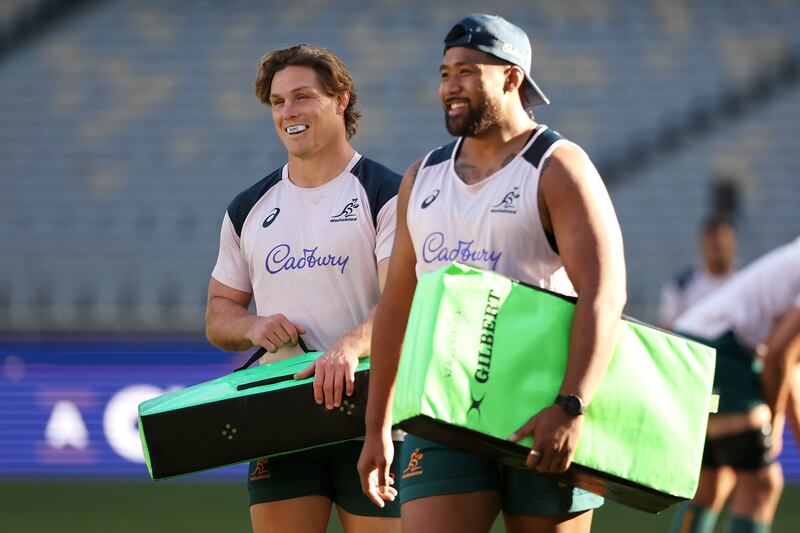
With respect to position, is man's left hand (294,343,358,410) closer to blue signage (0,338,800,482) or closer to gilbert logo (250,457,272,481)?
gilbert logo (250,457,272,481)

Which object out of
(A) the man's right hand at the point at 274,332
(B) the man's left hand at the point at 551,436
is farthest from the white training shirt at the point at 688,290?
(B) the man's left hand at the point at 551,436

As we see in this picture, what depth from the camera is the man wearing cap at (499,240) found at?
3.37 meters

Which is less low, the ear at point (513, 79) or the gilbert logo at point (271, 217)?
the ear at point (513, 79)

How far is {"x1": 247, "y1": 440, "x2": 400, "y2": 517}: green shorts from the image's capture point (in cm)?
409

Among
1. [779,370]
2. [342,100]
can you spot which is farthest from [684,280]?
[342,100]

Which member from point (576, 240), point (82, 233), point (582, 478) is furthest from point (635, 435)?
point (82, 233)

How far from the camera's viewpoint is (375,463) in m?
3.75

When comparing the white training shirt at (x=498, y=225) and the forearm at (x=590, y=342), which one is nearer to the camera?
the forearm at (x=590, y=342)

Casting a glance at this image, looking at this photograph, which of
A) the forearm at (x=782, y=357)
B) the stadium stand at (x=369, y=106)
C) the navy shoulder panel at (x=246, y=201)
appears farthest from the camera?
the stadium stand at (x=369, y=106)

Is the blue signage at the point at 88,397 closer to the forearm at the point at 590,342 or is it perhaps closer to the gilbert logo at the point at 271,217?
the gilbert logo at the point at 271,217

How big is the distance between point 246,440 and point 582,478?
103 centimetres

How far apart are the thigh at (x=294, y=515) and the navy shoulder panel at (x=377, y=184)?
2.87 feet

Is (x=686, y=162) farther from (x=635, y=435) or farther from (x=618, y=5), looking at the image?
(x=635, y=435)

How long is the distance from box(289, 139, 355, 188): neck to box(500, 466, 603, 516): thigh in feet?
4.00
